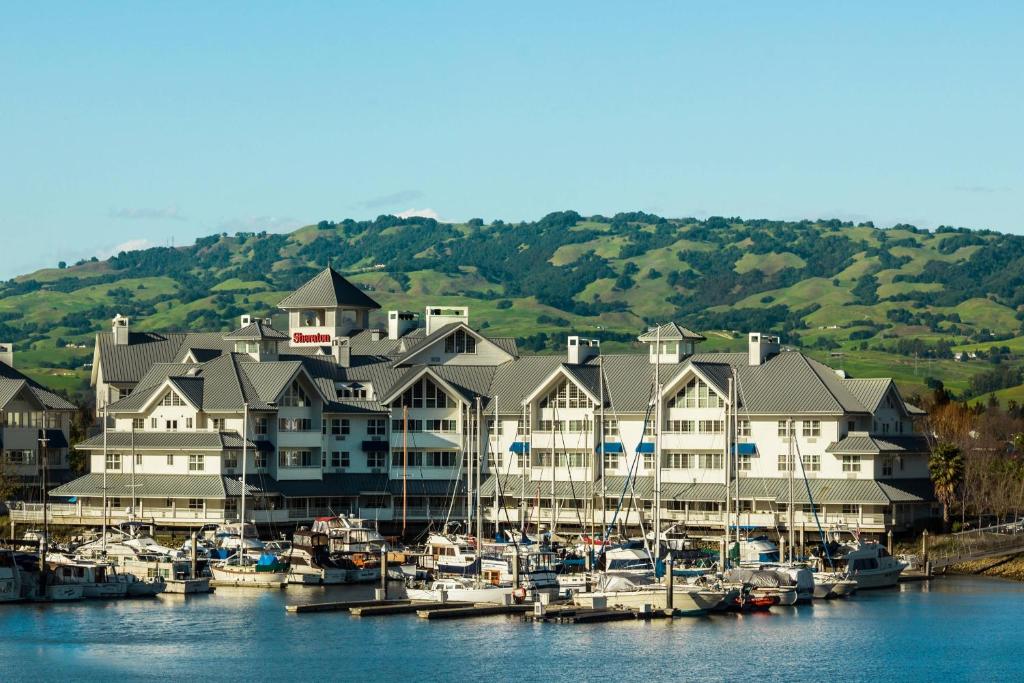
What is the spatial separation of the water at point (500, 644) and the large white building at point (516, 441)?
56.3ft

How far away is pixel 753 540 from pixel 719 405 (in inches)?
586

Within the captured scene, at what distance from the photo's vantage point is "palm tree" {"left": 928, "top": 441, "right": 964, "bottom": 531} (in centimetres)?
11525

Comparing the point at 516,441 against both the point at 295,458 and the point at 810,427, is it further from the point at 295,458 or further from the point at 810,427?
the point at 810,427

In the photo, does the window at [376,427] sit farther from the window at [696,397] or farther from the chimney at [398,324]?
the chimney at [398,324]

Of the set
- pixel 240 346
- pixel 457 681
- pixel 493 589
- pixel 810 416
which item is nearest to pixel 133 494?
pixel 240 346

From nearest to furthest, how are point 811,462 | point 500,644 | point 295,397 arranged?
point 500,644 < point 811,462 < point 295,397

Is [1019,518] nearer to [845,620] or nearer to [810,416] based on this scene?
[810,416]

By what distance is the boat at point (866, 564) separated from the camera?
10308 cm

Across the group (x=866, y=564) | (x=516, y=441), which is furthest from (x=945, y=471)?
(x=516, y=441)

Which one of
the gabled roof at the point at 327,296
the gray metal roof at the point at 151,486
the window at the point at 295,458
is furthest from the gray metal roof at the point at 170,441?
the gabled roof at the point at 327,296

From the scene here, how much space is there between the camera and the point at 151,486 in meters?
119

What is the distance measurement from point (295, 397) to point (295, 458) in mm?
3694

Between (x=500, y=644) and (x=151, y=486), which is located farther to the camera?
(x=151, y=486)

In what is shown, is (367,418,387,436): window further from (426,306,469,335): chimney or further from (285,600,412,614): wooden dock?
(285,600,412,614): wooden dock
